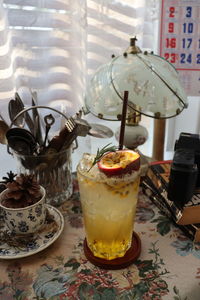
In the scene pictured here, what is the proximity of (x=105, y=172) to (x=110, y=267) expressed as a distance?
7.3 inches

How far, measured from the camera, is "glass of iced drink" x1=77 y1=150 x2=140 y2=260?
22.2 inches

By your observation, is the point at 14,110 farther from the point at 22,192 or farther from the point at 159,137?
the point at 159,137

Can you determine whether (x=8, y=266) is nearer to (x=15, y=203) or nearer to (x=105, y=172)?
(x=15, y=203)

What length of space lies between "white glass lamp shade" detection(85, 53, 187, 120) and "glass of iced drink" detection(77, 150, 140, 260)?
0.23m

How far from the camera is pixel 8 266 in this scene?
619mm

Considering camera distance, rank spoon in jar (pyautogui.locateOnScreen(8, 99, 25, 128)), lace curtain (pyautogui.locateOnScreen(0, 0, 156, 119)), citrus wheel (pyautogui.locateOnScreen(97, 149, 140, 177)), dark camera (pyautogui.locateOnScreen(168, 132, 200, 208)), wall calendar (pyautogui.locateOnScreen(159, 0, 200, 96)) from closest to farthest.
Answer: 1. citrus wheel (pyautogui.locateOnScreen(97, 149, 140, 177))
2. dark camera (pyautogui.locateOnScreen(168, 132, 200, 208))
3. spoon in jar (pyautogui.locateOnScreen(8, 99, 25, 128))
4. lace curtain (pyautogui.locateOnScreen(0, 0, 156, 119))
5. wall calendar (pyautogui.locateOnScreen(159, 0, 200, 96))

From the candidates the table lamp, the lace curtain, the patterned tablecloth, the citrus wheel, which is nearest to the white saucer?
the patterned tablecloth

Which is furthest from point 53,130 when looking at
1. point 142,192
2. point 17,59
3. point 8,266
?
point 8,266

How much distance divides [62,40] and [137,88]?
308 mm

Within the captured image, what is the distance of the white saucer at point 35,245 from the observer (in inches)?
24.5

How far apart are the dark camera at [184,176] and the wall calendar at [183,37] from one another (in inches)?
18.4

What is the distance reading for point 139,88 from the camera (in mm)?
784

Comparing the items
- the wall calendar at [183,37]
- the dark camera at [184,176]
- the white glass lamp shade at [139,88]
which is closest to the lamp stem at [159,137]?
the wall calendar at [183,37]

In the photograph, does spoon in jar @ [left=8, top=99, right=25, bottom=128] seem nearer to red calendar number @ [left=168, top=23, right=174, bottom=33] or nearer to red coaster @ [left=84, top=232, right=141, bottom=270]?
red coaster @ [left=84, top=232, right=141, bottom=270]
